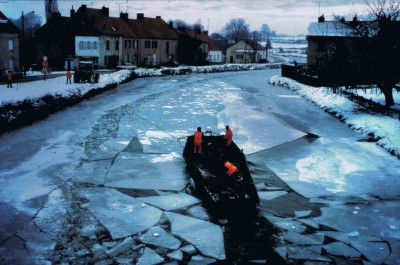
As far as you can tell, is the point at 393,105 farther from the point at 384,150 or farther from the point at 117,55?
the point at 117,55

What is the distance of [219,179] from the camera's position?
45.9 feet

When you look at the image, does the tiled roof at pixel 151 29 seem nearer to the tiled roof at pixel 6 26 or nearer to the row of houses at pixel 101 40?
the row of houses at pixel 101 40

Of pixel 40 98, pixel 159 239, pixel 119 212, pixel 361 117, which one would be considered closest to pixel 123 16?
pixel 40 98

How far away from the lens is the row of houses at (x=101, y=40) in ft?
173

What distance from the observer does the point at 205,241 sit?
36.2ft

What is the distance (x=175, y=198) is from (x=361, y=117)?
1839 centimetres

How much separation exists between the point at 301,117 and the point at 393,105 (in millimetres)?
6700

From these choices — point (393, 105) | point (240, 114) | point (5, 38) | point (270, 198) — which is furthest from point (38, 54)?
point (270, 198)

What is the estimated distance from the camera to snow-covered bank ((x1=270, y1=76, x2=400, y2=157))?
71.6 ft

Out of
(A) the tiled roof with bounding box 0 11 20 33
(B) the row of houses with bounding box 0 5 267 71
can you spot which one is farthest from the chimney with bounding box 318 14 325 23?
(A) the tiled roof with bounding box 0 11 20 33

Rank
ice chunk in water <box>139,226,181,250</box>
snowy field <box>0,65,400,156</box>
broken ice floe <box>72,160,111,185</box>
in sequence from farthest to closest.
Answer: snowy field <box>0,65,400,156</box>, broken ice floe <box>72,160,111,185</box>, ice chunk in water <box>139,226,181,250</box>

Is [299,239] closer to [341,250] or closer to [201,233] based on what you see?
[341,250]

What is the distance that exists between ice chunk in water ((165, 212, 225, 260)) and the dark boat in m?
0.77

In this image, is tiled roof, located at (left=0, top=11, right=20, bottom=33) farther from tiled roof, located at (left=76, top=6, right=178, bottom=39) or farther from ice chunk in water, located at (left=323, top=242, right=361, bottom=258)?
ice chunk in water, located at (left=323, top=242, right=361, bottom=258)
